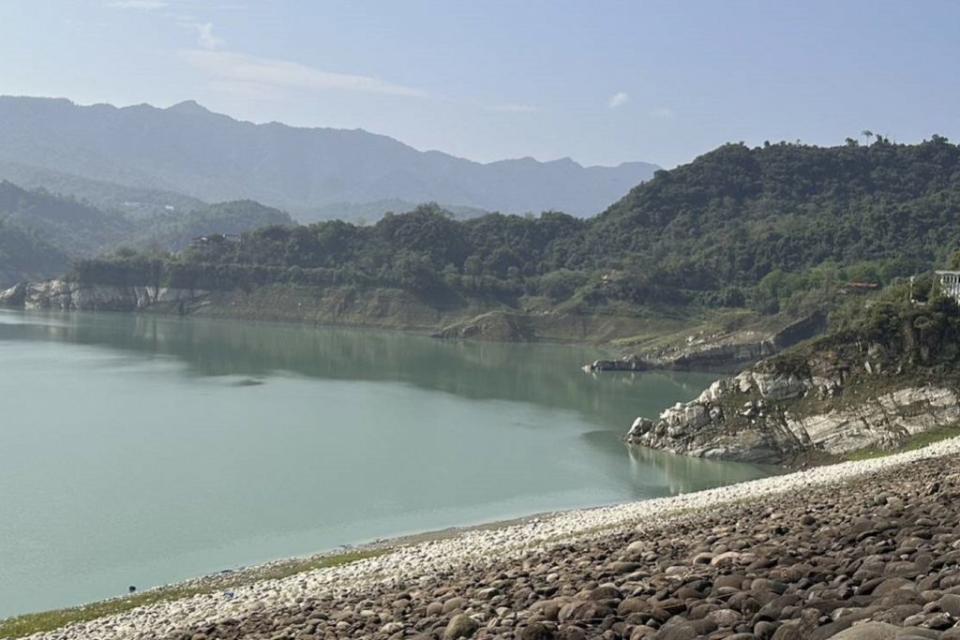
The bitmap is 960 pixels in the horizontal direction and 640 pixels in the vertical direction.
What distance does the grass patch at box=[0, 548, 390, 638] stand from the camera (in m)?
16.2

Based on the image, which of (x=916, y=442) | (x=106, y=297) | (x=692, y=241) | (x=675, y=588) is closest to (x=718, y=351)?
(x=916, y=442)

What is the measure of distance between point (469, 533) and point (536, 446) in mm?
15782

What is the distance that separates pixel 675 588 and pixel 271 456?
28.2 meters

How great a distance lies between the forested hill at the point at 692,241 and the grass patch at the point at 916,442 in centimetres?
5053

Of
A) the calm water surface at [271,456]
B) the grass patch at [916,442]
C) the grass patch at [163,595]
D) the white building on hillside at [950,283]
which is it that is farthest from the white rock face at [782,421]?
the grass patch at [163,595]

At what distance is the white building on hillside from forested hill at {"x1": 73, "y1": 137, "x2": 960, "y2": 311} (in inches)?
1530

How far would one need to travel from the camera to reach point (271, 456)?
35.7 metres

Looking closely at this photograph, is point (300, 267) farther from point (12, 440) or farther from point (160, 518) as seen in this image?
point (160, 518)

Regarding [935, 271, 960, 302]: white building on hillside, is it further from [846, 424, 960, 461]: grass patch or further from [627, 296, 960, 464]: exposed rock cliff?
[846, 424, 960, 461]: grass patch

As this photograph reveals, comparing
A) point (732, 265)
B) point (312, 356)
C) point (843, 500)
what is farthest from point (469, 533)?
point (732, 265)

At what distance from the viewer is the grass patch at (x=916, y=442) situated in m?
31.8

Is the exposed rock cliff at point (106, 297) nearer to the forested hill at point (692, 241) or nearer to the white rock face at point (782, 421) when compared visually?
the forested hill at point (692, 241)

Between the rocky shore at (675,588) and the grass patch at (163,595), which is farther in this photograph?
the grass patch at (163,595)

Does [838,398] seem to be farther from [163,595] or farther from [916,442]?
[163,595]
